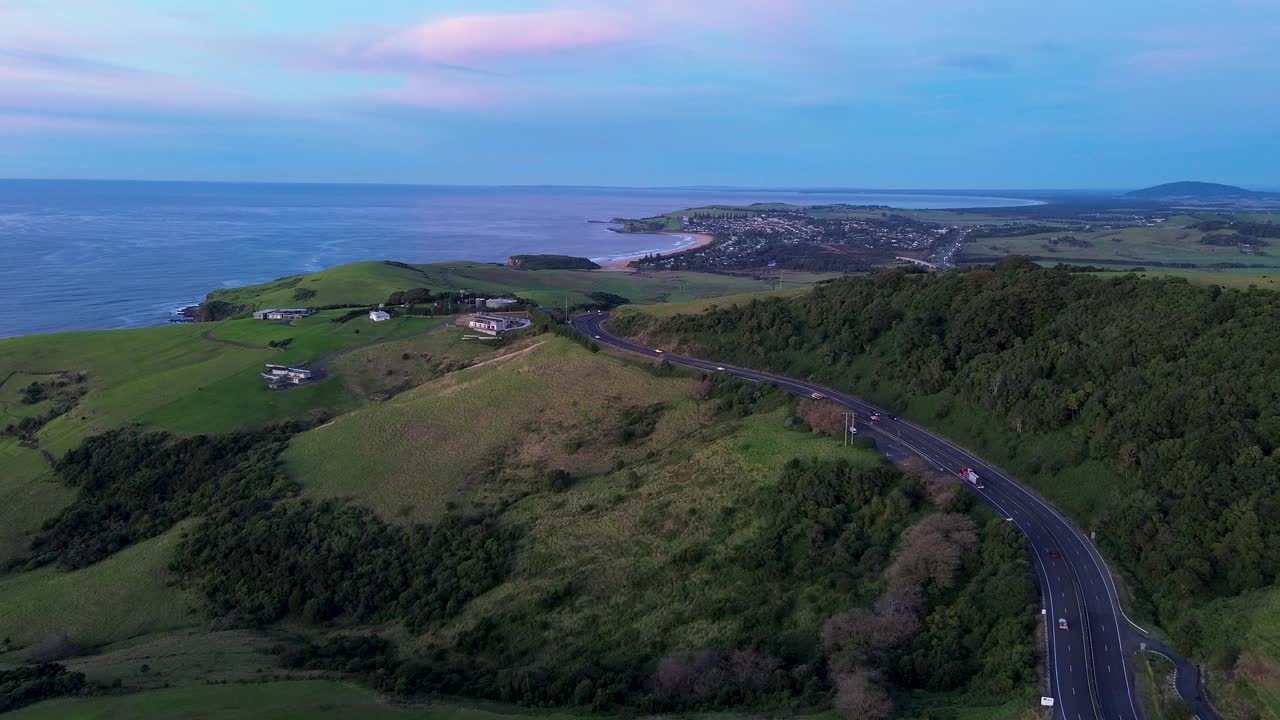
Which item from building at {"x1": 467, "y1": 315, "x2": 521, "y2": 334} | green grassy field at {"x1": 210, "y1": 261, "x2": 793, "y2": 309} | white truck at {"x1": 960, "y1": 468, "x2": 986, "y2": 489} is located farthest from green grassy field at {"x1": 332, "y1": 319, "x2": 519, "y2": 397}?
white truck at {"x1": 960, "y1": 468, "x2": 986, "y2": 489}

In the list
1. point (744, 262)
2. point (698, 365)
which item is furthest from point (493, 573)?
point (744, 262)

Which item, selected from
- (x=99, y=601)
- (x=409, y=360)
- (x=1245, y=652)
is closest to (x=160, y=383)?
(x=409, y=360)

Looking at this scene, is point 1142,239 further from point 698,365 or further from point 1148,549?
point 1148,549

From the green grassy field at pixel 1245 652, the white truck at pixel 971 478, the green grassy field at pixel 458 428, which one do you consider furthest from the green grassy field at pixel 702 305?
the green grassy field at pixel 1245 652

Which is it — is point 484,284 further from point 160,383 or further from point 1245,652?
point 1245,652

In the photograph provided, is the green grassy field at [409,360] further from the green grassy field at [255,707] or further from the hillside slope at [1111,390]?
the green grassy field at [255,707]
